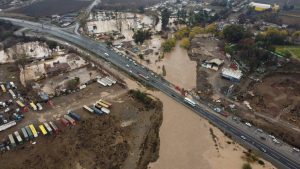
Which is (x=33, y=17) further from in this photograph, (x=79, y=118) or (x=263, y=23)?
(x=263, y=23)

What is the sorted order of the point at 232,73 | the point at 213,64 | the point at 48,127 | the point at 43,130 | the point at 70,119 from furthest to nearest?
the point at 213,64
the point at 232,73
the point at 70,119
the point at 48,127
the point at 43,130

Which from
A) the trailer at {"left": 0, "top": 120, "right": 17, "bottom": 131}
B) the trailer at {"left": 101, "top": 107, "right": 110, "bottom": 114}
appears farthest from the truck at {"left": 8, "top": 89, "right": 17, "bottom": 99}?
the trailer at {"left": 101, "top": 107, "right": 110, "bottom": 114}

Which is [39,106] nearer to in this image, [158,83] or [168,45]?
[158,83]

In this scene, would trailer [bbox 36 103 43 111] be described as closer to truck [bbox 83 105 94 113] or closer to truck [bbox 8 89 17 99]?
truck [bbox 8 89 17 99]

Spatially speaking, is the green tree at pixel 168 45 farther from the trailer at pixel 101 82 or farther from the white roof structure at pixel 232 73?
the trailer at pixel 101 82

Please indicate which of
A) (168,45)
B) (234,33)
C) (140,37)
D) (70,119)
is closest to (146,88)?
(70,119)
